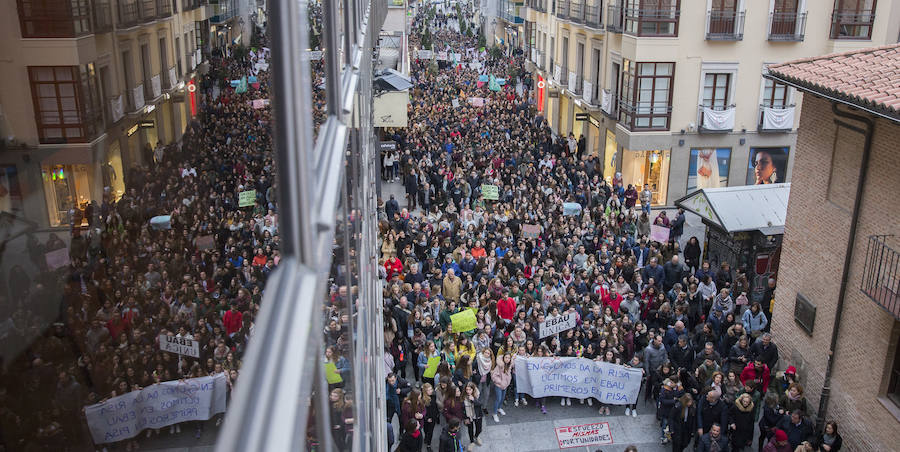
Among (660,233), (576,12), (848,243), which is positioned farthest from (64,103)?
(576,12)

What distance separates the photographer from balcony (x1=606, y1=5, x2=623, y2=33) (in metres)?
26.8

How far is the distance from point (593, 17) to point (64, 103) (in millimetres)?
30529

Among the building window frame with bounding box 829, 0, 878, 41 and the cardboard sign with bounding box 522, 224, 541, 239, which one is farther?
the building window frame with bounding box 829, 0, 878, 41

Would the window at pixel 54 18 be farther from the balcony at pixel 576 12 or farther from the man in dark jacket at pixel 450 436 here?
the balcony at pixel 576 12

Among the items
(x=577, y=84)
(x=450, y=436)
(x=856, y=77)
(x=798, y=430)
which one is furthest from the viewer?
(x=577, y=84)

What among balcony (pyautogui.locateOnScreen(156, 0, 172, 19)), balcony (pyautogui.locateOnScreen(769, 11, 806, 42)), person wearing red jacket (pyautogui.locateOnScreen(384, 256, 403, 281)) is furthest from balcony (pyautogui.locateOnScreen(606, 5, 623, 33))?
balcony (pyautogui.locateOnScreen(156, 0, 172, 19))

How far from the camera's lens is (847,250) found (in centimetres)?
1307

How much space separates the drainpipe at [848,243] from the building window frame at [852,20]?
1447cm

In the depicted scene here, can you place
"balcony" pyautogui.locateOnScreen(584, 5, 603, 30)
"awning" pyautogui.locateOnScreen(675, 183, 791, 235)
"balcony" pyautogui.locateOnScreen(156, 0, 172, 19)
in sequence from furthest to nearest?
"balcony" pyautogui.locateOnScreen(584, 5, 603, 30) → "awning" pyautogui.locateOnScreen(675, 183, 791, 235) → "balcony" pyautogui.locateOnScreen(156, 0, 172, 19)

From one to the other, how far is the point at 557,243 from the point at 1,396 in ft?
57.4

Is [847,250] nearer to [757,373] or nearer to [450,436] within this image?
[757,373]

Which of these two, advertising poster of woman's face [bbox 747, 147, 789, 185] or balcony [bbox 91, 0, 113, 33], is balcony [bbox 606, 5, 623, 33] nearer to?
advertising poster of woman's face [bbox 747, 147, 789, 185]

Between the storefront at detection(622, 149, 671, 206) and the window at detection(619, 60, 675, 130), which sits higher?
the window at detection(619, 60, 675, 130)

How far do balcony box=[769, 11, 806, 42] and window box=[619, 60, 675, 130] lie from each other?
376cm
